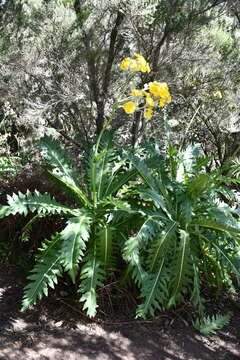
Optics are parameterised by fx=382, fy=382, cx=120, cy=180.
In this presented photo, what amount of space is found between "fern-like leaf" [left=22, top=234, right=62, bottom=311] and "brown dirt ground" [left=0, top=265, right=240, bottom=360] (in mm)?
230

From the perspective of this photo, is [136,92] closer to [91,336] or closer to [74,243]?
[74,243]

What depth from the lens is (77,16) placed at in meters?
5.27

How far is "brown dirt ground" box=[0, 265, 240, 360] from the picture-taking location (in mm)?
3045

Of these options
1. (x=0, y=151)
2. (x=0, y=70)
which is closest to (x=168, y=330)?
(x=0, y=151)

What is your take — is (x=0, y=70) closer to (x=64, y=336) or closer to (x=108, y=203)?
(x=108, y=203)

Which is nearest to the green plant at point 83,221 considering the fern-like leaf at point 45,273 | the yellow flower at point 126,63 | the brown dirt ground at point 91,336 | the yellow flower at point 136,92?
the fern-like leaf at point 45,273

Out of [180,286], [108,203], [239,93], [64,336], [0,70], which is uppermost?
[239,93]

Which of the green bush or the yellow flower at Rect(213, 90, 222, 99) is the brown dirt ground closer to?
the green bush

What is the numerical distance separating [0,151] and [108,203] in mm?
2825

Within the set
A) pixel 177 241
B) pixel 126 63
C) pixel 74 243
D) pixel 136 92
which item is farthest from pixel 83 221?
pixel 126 63

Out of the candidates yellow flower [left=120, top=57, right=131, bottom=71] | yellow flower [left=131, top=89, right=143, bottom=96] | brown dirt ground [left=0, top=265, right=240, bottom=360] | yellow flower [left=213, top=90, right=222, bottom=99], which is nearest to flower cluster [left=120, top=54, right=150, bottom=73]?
yellow flower [left=120, top=57, right=131, bottom=71]

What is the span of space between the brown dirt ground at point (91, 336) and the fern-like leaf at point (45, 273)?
230 mm

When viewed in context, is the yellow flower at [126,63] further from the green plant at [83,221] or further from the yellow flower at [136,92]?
the green plant at [83,221]

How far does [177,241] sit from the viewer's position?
3795 millimetres
